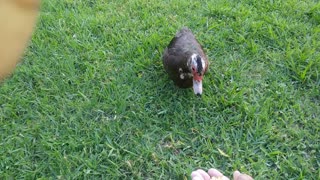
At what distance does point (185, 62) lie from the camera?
9.89 ft

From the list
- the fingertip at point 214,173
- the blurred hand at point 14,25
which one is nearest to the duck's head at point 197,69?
the fingertip at point 214,173

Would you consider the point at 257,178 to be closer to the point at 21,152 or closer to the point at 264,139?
the point at 264,139

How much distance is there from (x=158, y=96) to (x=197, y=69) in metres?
0.47

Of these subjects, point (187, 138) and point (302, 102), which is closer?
point (187, 138)

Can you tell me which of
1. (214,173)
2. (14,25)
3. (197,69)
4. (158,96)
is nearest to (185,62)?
(197,69)

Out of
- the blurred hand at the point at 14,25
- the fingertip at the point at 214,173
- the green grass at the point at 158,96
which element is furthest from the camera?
the green grass at the point at 158,96

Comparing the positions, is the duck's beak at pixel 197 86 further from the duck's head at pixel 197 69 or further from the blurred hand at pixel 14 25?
the blurred hand at pixel 14 25

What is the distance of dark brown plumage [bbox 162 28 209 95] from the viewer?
2.91m

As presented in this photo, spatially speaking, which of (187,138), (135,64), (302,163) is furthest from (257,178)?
(135,64)

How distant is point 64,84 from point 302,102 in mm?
1985

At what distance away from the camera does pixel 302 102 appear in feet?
10.3

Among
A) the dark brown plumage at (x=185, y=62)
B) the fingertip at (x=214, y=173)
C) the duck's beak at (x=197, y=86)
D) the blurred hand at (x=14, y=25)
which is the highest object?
the blurred hand at (x=14, y=25)

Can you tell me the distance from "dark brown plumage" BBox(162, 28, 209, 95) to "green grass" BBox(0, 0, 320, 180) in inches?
6.7

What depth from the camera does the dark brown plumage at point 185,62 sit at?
291 centimetres
